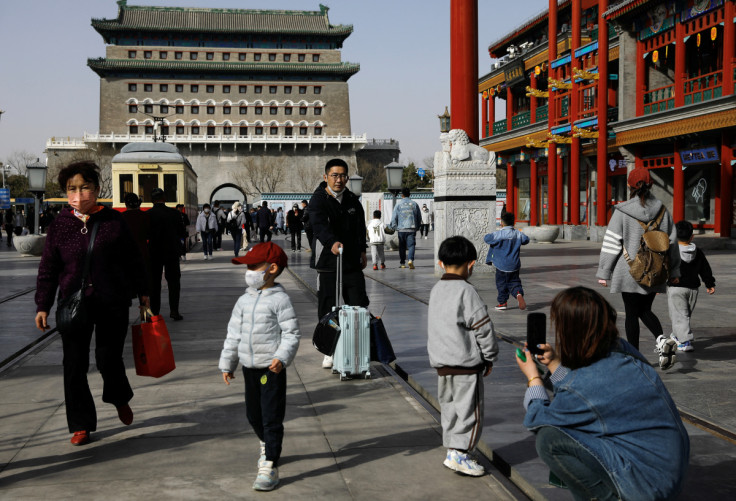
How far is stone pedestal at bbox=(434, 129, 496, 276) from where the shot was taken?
15094 millimetres

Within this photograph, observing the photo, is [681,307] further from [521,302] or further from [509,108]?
[509,108]

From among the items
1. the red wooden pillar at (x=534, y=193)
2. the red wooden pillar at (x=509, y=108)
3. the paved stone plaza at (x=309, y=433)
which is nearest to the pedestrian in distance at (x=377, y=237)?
the paved stone plaza at (x=309, y=433)

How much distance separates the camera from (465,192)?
15.1 meters

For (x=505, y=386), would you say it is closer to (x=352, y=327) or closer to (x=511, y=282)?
(x=352, y=327)

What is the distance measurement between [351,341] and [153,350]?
180 centimetres

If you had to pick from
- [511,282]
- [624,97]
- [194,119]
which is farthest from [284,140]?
[511,282]

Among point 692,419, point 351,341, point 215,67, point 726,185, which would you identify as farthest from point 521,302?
point 215,67

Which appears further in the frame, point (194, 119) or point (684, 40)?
point (194, 119)

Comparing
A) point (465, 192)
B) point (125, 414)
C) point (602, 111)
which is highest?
point (602, 111)

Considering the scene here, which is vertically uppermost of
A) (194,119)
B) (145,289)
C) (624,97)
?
(194,119)

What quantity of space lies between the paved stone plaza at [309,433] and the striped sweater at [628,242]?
80 cm

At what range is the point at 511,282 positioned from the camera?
1011 centimetres

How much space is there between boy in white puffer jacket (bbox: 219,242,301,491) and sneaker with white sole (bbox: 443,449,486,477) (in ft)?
2.93

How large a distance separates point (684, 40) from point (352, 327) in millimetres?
21253
